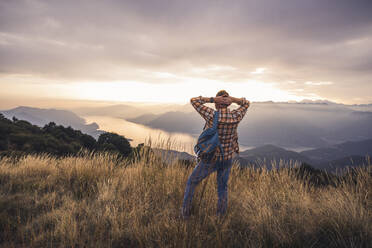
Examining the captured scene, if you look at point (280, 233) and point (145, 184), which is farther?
point (145, 184)

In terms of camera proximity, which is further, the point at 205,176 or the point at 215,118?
the point at 205,176

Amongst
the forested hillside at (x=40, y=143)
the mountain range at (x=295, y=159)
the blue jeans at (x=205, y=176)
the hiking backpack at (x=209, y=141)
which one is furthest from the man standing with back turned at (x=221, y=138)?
the forested hillside at (x=40, y=143)

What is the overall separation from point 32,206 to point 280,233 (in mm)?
4638

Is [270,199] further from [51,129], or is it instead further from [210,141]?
[51,129]

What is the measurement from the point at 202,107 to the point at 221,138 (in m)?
0.63

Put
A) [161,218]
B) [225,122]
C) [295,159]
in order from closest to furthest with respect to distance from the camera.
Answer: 1. [161,218]
2. [225,122]
3. [295,159]

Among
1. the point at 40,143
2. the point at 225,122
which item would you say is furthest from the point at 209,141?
the point at 40,143

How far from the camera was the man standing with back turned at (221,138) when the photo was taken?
2.89 meters

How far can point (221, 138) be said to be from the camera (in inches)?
116

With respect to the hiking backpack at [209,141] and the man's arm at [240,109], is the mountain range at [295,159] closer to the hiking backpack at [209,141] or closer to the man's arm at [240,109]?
the man's arm at [240,109]

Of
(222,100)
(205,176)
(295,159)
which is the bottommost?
(295,159)

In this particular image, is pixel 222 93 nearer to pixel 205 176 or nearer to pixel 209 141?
pixel 209 141

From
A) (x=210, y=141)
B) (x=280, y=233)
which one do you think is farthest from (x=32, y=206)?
(x=280, y=233)

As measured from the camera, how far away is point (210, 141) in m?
2.75
